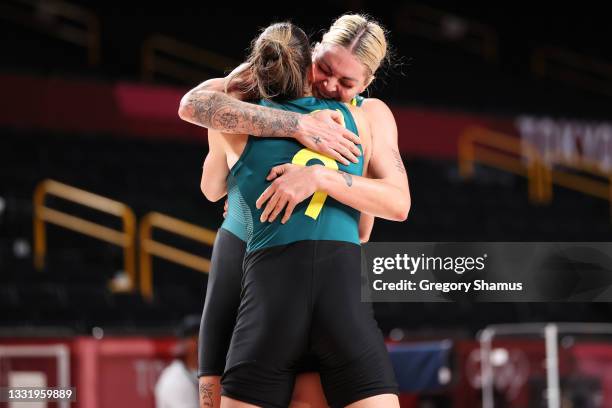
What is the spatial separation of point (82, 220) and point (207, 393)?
7089 millimetres

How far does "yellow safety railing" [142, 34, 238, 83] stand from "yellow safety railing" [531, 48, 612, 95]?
5.68 meters

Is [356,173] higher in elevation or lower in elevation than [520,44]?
lower

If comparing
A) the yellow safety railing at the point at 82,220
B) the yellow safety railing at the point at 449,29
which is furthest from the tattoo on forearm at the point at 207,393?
the yellow safety railing at the point at 449,29

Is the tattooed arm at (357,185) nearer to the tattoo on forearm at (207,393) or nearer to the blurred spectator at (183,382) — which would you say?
the tattoo on forearm at (207,393)

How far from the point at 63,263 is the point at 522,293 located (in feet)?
19.7

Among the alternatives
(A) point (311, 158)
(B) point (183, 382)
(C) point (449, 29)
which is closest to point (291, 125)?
(A) point (311, 158)

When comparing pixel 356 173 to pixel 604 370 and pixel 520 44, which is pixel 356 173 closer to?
pixel 604 370

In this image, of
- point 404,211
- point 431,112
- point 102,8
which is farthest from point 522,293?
point 102,8

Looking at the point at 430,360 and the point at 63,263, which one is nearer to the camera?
the point at 430,360

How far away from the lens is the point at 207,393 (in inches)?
117

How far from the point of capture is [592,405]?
7.47 metres

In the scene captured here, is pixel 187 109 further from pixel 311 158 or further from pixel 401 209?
pixel 401 209

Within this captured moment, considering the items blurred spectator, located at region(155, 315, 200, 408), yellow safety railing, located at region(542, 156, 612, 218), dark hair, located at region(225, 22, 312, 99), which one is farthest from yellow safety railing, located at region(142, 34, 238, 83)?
dark hair, located at region(225, 22, 312, 99)

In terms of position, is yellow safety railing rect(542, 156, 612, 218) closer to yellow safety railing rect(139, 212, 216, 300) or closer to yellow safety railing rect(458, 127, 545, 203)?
yellow safety railing rect(458, 127, 545, 203)
